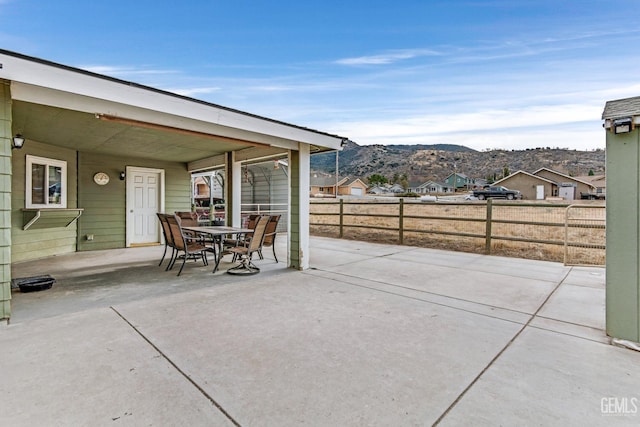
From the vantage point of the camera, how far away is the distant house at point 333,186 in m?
50.3

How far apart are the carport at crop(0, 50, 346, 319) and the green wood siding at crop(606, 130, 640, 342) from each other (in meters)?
3.92

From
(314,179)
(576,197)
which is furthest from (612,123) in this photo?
(314,179)

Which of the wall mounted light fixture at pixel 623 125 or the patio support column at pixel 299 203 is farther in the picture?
the patio support column at pixel 299 203

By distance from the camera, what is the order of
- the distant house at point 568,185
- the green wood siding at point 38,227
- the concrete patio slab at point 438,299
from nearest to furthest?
the concrete patio slab at point 438,299
the green wood siding at point 38,227
the distant house at point 568,185

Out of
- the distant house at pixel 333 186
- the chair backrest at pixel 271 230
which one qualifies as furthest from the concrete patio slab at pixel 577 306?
the distant house at pixel 333 186

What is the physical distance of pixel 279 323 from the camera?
3.01 m

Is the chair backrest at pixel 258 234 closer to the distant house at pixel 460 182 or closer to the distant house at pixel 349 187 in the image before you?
the distant house at pixel 349 187

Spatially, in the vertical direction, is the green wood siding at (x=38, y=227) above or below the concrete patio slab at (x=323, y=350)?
above

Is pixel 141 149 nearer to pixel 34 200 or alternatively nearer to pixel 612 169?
pixel 34 200

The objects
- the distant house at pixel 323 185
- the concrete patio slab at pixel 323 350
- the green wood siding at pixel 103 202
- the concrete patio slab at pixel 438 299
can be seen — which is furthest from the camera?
the distant house at pixel 323 185

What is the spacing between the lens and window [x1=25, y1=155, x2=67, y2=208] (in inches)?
236

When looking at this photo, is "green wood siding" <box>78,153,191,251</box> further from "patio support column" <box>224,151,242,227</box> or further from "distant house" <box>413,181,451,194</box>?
"distant house" <box>413,181,451,194</box>

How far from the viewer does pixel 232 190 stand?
305 inches

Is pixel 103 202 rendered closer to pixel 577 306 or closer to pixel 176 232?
pixel 176 232
